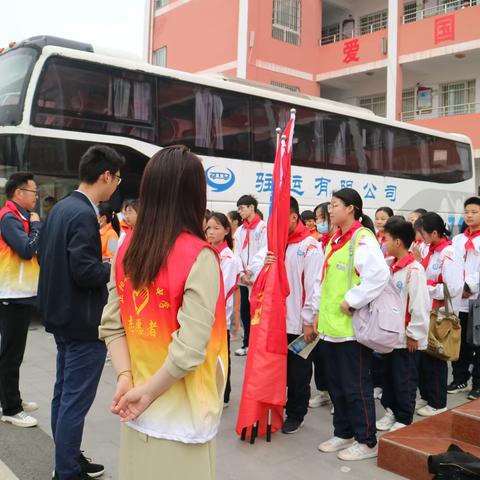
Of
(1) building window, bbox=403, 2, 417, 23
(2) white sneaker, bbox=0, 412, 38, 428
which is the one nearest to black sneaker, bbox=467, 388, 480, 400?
(2) white sneaker, bbox=0, 412, 38, 428

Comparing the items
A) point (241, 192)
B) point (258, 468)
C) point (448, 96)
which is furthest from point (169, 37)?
Result: point (258, 468)

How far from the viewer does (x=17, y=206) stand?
12.2ft

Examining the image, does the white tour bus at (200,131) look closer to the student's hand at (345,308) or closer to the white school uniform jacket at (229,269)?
the white school uniform jacket at (229,269)

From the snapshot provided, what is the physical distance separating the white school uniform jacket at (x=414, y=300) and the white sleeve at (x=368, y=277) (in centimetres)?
56

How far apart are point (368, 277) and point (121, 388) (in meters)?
1.89

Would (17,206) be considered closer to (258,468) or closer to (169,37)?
(258,468)

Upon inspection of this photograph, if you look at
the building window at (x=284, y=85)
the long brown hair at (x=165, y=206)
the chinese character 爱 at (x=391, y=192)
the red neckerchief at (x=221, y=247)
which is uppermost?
the building window at (x=284, y=85)

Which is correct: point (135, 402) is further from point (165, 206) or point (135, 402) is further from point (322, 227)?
point (322, 227)

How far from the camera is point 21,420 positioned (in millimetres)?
3617

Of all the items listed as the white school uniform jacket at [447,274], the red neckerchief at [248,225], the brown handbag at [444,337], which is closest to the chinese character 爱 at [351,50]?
the red neckerchief at [248,225]

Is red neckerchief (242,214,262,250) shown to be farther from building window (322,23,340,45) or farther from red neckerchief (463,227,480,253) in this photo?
building window (322,23,340,45)

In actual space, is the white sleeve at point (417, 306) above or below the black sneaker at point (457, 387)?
above

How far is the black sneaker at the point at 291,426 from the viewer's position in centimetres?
372

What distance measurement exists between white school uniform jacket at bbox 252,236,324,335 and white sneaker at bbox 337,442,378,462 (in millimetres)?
876
